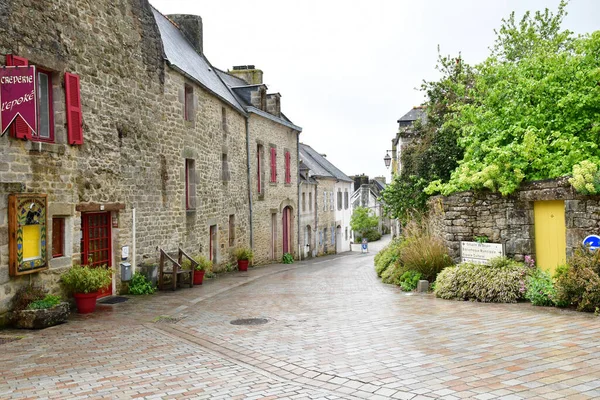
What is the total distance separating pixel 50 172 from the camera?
903 cm

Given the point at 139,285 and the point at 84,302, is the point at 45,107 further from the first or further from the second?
the point at 139,285

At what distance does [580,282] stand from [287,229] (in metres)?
18.1

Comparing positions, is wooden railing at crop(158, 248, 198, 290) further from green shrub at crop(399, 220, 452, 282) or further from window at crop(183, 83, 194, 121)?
green shrub at crop(399, 220, 452, 282)

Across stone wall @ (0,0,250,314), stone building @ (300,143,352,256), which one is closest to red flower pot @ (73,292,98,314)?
stone wall @ (0,0,250,314)

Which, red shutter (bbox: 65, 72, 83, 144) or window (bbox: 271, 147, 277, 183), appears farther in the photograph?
window (bbox: 271, 147, 277, 183)

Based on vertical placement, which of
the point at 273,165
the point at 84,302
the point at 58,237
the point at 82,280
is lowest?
the point at 84,302

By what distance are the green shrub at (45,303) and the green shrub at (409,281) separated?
7.20 metres

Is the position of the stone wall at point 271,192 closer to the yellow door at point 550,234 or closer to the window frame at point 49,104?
the window frame at point 49,104

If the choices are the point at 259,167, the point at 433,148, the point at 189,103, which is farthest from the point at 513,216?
the point at 259,167

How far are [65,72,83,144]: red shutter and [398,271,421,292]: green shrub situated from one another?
7.58 meters

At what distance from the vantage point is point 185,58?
1612 centimetres

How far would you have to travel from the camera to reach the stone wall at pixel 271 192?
21078 millimetres

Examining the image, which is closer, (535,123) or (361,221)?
(535,123)

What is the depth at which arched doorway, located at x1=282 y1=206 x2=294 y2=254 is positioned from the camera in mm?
25000
